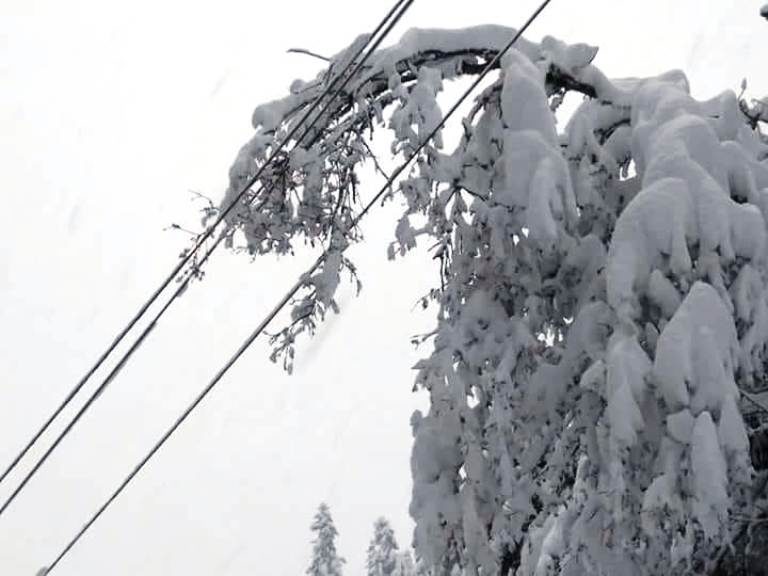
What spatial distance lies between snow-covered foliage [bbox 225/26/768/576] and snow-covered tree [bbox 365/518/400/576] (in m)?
44.2

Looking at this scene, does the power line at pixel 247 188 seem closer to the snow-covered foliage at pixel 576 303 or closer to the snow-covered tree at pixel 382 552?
the snow-covered foliage at pixel 576 303

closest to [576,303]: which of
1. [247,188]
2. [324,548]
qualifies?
[247,188]

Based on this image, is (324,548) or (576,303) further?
(324,548)

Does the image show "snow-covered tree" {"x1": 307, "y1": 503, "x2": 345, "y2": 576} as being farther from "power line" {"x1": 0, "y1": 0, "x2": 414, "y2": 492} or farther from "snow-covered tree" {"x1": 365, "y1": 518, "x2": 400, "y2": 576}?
"power line" {"x1": 0, "y1": 0, "x2": 414, "y2": 492}

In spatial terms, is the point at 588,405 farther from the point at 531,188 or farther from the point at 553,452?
the point at 531,188

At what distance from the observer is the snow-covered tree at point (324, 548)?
44.6 metres

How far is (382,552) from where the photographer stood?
158 ft

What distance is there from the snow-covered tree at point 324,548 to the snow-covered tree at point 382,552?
2.08 metres

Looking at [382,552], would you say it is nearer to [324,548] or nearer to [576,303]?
[324,548]

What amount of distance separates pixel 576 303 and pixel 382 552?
45.5 meters

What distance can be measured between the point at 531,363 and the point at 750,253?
1096 mm

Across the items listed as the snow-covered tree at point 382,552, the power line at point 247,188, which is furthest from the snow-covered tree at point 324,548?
the power line at point 247,188

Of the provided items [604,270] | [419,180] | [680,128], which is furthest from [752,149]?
[419,180]

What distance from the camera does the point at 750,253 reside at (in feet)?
13.6
